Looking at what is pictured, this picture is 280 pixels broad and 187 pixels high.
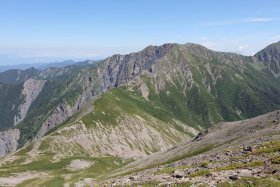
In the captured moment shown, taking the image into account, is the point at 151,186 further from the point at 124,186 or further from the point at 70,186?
the point at 70,186

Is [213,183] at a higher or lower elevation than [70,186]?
higher

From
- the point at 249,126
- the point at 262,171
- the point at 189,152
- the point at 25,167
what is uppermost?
the point at 262,171

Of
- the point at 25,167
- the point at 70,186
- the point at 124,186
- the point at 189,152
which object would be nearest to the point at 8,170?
the point at 25,167

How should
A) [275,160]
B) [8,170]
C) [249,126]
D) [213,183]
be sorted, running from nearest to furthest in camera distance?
1. [213,183]
2. [275,160]
3. [249,126]
4. [8,170]

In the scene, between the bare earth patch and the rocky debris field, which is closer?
the rocky debris field

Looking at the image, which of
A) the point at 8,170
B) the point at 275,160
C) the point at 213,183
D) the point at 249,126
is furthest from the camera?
the point at 8,170

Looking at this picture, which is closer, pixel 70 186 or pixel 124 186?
pixel 124 186

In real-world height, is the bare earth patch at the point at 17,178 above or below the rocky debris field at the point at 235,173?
below

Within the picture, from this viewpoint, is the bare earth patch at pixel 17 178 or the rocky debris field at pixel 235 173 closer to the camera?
the rocky debris field at pixel 235 173

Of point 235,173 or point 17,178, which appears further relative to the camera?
point 17,178

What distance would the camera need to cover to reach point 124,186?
6338cm

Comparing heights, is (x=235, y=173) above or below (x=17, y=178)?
above

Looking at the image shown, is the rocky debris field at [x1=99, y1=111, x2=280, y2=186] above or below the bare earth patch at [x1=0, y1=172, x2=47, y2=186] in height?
above

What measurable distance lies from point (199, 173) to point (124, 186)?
14926 mm
